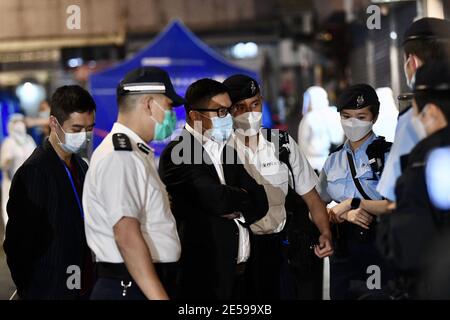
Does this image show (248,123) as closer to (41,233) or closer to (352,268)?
(352,268)

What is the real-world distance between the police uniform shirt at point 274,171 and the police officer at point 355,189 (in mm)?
238

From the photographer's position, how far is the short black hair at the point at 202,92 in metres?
4.74

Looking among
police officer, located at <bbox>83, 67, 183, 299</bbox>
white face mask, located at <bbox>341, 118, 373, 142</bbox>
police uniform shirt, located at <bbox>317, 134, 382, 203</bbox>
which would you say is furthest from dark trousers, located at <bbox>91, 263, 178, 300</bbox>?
white face mask, located at <bbox>341, 118, 373, 142</bbox>

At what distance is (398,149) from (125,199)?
3.91 ft

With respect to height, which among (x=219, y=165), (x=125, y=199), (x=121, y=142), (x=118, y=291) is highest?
(x=121, y=142)

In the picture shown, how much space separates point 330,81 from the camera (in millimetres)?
17969

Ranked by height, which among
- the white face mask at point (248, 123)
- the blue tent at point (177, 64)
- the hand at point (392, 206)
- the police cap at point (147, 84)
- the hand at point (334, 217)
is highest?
the blue tent at point (177, 64)

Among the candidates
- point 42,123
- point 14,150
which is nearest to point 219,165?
point 14,150

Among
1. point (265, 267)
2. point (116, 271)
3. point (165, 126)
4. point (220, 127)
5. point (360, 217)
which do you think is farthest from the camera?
point (265, 267)

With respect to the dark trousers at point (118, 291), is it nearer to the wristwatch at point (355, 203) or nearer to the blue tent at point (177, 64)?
the wristwatch at point (355, 203)

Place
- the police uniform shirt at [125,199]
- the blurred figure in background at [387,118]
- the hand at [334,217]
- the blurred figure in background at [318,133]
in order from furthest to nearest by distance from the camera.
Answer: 1. the blurred figure in background at [318,133]
2. the blurred figure in background at [387,118]
3. the hand at [334,217]
4. the police uniform shirt at [125,199]

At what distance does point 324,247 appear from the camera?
5055 mm

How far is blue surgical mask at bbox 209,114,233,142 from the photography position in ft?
15.5

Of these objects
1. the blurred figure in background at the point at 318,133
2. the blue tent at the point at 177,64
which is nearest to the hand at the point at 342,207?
the blurred figure in background at the point at 318,133
